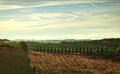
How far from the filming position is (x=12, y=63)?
4353cm

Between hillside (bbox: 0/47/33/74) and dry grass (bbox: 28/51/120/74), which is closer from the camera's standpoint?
hillside (bbox: 0/47/33/74)

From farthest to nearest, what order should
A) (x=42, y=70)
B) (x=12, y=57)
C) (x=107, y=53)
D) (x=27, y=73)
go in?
(x=107, y=53) < (x=12, y=57) < (x=42, y=70) < (x=27, y=73)

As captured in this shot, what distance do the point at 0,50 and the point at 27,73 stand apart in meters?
15.1

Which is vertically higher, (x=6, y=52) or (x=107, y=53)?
(x=6, y=52)

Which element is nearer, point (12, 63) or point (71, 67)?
point (12, 63)

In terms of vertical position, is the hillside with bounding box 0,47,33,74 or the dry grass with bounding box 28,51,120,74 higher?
the hillside with bounding box 0,47,33,74

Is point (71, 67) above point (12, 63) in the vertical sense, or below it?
below

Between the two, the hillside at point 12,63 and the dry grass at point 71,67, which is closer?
the hillside at point 12,63

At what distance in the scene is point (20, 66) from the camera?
42000 millimetres

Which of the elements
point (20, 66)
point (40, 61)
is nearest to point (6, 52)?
point (40, 61)

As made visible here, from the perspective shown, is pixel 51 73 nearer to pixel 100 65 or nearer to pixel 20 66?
pixel 20 66

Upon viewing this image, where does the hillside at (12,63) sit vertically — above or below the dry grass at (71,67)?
above

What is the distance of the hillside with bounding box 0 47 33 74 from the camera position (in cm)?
3812

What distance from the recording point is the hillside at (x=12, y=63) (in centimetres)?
3812
